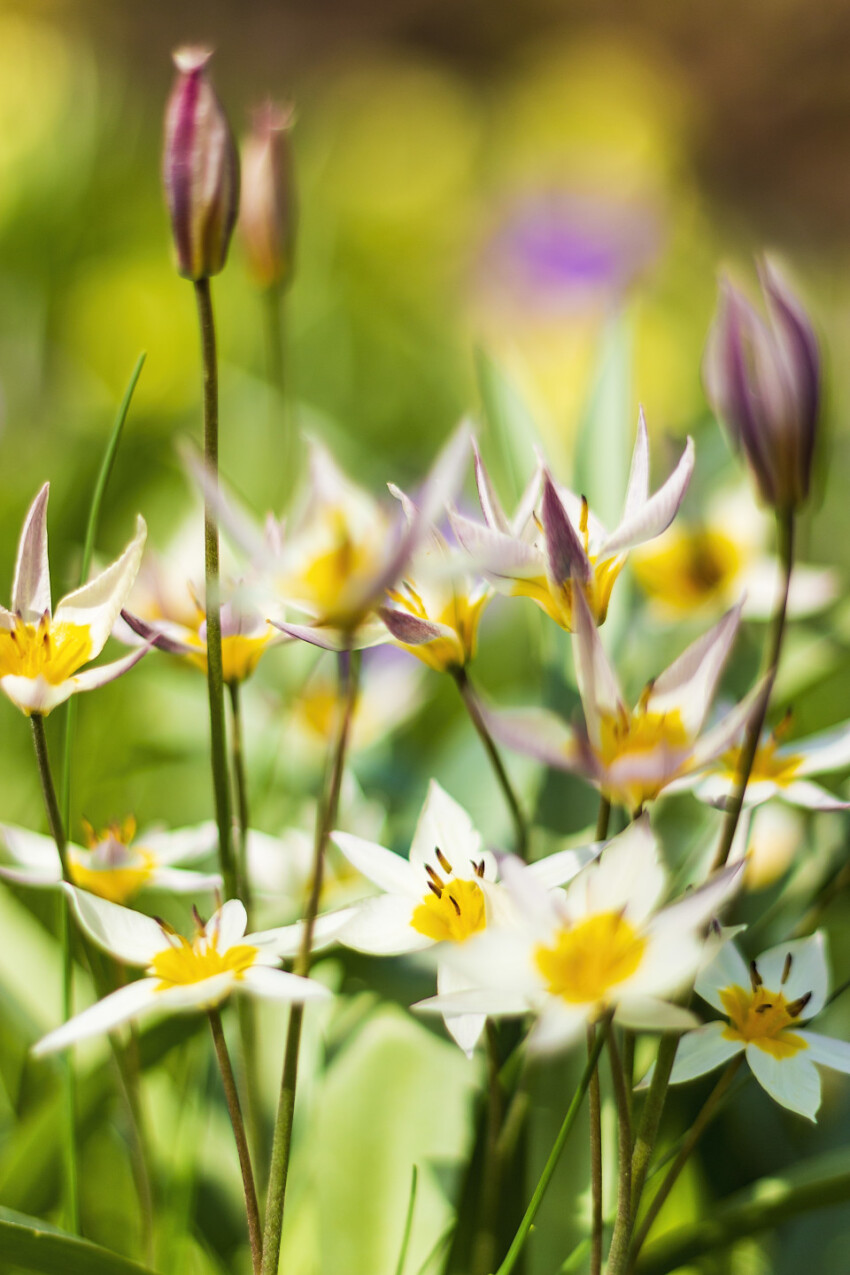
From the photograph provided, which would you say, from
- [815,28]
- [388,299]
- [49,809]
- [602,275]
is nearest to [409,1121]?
[49,809]

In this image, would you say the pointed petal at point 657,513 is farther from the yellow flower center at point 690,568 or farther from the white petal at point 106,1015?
the yellow flower center at point 690,568

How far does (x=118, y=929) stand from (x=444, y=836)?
7cm

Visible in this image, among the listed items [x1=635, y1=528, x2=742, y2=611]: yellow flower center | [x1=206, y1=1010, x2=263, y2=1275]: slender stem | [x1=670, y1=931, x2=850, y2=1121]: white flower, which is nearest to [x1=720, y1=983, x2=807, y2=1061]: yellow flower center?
[x1=670, y1=931, x2=850, y2=1121]: white flower

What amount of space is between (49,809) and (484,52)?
2.40 meters

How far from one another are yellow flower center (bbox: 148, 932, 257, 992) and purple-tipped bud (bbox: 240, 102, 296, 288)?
0.98 ft

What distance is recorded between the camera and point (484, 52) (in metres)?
2.27

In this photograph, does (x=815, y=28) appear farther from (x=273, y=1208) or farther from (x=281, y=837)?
(x=273, y=1208)

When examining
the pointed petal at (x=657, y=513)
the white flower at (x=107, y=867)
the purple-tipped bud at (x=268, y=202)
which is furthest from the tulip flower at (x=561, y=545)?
the purple-tipped bud at (x=268, y=202)

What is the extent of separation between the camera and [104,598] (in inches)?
8.9

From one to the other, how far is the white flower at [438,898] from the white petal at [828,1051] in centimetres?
6

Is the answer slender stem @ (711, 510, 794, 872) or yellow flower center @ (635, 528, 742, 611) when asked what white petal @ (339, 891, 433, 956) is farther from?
yellow flower center @ (635, 528, 742, 611)

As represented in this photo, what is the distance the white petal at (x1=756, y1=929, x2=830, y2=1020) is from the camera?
249 millimetres

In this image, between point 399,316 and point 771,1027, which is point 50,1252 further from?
point 399,316

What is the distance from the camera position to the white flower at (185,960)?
0.19 meters
